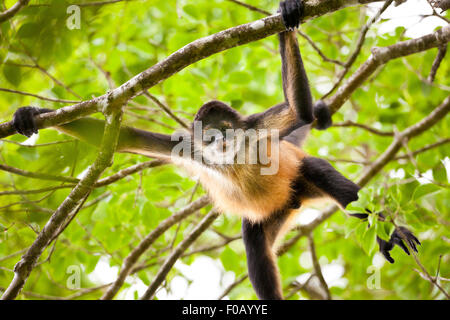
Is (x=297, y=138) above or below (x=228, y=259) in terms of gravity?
above

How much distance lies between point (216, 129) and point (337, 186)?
4.33ft

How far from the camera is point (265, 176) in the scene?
15.4ft

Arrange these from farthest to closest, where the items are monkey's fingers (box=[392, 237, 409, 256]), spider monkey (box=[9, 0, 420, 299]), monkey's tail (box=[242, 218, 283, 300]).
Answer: monkey's tail (box=[242, 218, 283, 300])
spider monkey (box=[9, 0, 420, 299])
monkey's fingers (box=[392, 237, 409, 256])

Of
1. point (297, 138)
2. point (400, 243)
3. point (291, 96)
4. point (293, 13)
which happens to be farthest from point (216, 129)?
point (400, 243)

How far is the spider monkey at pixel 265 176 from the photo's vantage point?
13.6ft

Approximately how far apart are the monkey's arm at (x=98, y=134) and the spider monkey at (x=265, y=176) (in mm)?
11

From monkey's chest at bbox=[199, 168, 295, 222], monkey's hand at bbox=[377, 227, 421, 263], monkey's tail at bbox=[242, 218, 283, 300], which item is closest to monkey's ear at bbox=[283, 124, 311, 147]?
monkey's chest at bbox=[199, 168, 295, 222]

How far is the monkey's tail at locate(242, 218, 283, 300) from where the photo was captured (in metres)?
4.45

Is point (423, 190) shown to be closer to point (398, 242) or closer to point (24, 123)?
point (398, 242)

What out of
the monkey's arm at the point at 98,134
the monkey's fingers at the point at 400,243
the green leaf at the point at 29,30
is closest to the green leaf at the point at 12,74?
the green leaf at the point at 29,30

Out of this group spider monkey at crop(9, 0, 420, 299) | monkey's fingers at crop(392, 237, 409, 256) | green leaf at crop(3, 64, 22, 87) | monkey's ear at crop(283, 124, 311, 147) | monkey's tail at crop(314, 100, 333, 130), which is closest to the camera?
monkey's fingers at crop(392, 237, 409, 256)

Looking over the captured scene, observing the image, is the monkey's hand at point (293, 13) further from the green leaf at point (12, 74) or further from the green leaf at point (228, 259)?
the green leaf at point (228, 259)

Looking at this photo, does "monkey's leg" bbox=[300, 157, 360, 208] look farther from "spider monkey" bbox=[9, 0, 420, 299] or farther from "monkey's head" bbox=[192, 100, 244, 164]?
"monkey's head" bbox=[192, 100, 244, 164]
